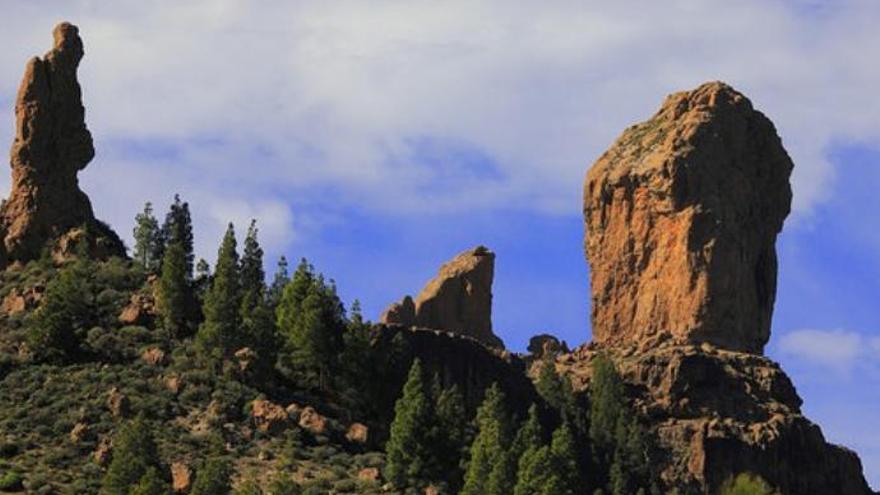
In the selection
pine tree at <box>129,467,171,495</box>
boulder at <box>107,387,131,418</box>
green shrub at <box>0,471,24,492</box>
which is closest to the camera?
pine tree at <box>129,467,171,495</box>

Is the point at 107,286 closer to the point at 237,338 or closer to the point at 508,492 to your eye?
the point at 237,338

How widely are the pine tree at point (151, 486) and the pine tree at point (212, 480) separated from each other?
69.1 inches

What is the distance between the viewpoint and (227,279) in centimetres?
19050

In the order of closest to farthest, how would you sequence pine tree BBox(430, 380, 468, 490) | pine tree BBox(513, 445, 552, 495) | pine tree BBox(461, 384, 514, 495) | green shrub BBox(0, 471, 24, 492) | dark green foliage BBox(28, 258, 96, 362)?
green shrub BBox(0, 471, 24, 492) < pine tree BBox(461, 384, 514, 495) < pine tree BBox(513, 445, 552, 495) < pine tree BBox(430, 380, 468, 490) < dark green foliage BBox(28, 258, 96, 362)

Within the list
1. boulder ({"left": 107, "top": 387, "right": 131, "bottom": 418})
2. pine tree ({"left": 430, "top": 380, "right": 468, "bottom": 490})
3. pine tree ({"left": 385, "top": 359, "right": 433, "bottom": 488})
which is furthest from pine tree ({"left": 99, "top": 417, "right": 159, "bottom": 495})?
pine tree ({"left": 430, "top": 380, "right": 468, "bottom": 490})

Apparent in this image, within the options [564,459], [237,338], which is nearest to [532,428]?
[564,459]

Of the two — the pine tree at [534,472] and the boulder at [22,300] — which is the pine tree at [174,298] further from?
the pine tree at [534,472]

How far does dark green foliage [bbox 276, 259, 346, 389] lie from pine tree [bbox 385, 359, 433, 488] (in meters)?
6.38

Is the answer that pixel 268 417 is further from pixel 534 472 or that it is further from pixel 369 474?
pixel 534 472

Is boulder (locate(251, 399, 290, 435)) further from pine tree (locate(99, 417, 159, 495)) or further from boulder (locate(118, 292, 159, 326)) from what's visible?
boulder (locate(118, 292, 159, 326))

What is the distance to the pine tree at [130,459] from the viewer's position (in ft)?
524

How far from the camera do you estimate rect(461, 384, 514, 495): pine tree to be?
17275 cm

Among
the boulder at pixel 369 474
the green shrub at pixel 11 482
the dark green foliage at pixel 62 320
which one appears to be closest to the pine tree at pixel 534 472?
the boulder at pixel 369 474

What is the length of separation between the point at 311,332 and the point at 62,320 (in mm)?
17439
